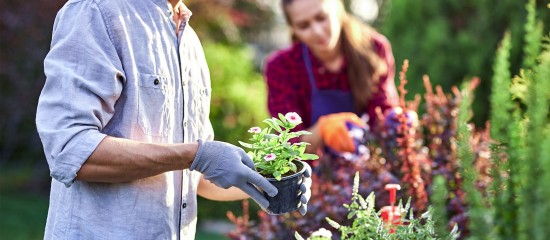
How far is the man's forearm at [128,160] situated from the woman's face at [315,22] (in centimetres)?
209

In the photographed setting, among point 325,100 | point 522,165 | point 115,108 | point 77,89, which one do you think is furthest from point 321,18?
point 522,165

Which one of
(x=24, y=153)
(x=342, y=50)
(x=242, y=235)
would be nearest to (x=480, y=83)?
(x=342, y=50)

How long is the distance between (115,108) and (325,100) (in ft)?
6.94

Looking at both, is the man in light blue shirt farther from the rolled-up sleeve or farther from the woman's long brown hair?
the woman's long brown hair

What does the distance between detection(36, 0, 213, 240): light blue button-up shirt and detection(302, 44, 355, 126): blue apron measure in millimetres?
1839

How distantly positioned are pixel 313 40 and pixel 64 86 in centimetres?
220

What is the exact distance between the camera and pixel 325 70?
4.12 metres

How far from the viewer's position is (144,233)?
214 centimetres

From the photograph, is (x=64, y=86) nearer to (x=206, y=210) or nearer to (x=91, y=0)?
(x=91, y=0)

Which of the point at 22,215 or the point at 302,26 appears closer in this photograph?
the point at 302,26

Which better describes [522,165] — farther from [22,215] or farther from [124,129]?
[22,215]

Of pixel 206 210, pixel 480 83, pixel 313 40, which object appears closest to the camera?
pixel 313 40

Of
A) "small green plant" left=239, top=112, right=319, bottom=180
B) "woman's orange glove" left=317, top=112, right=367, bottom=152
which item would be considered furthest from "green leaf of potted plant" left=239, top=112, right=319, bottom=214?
"woman's orange glove" left=317, top=112, right=367, bottom=152

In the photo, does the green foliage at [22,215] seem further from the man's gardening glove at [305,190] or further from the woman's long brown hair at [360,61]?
the man's gardening glove at [305,190]
